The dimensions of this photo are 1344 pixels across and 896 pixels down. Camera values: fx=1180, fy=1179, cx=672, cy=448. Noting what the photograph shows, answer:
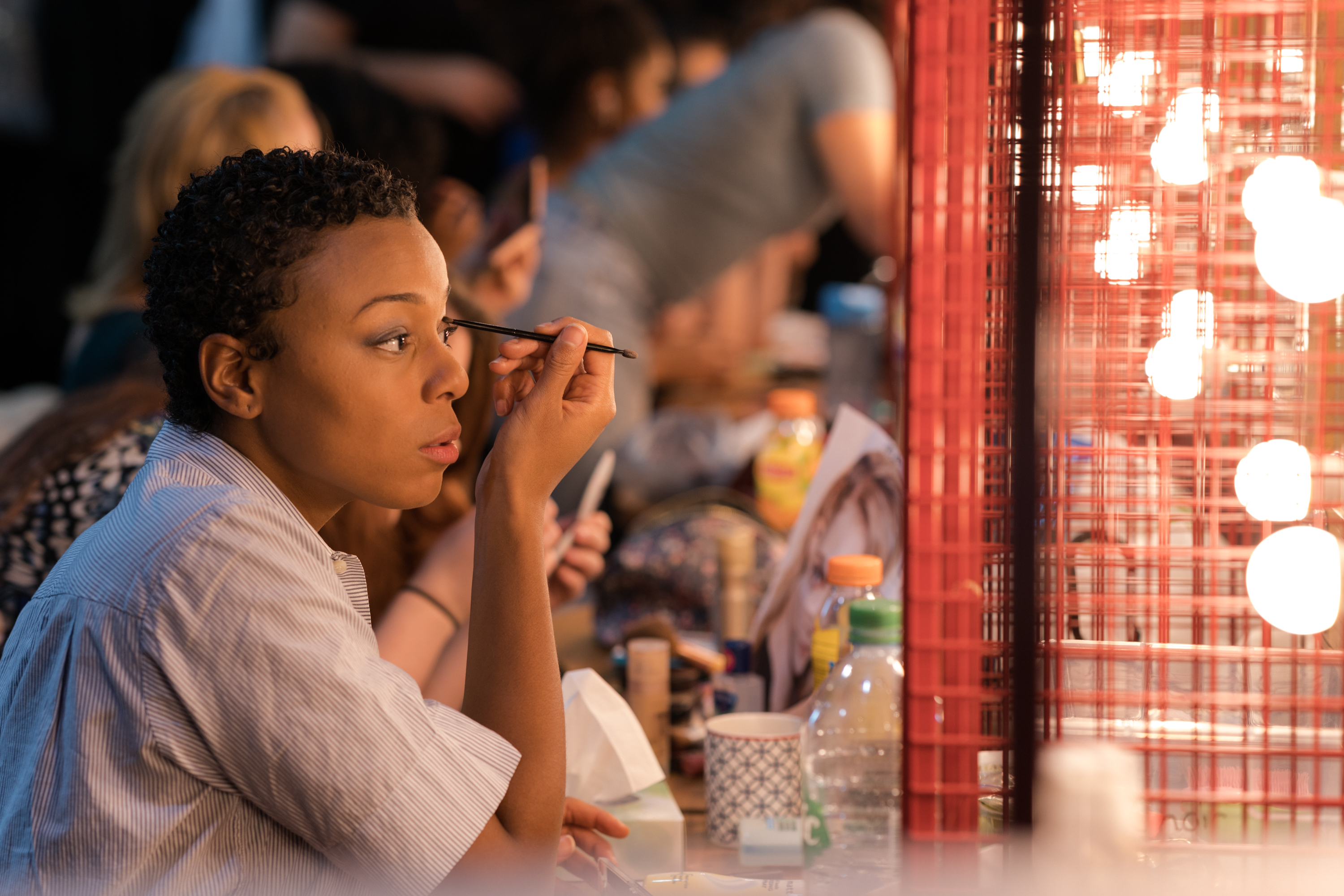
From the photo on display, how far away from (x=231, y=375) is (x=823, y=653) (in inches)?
24.4

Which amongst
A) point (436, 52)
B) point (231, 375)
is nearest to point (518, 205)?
point (231, 375)

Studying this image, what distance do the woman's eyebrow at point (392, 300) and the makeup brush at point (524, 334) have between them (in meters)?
0.07

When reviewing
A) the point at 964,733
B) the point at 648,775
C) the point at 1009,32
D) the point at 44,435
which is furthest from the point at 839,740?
the point at 44,435

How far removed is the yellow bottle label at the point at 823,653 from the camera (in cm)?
114

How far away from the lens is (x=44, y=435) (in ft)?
4.81

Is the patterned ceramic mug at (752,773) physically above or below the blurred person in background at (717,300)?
below

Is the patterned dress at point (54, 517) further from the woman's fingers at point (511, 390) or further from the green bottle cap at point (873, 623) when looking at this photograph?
the green bottle cap at point (873, 623)

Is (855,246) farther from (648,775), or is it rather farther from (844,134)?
(648,775)

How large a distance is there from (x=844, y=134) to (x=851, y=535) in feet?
5.00

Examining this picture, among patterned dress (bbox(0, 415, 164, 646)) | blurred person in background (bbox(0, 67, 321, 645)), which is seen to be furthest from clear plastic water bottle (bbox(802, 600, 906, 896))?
patterned dress (bbox(0, 415, 164, 646))

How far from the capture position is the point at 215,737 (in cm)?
70

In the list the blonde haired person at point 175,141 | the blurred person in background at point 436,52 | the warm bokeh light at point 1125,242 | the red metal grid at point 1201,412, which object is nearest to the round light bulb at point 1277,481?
the red metal grid at point 1201,412

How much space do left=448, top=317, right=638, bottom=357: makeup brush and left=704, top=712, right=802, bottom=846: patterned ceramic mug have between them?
14.2 inches

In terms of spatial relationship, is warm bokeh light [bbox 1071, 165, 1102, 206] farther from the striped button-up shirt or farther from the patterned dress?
the patterned dress
